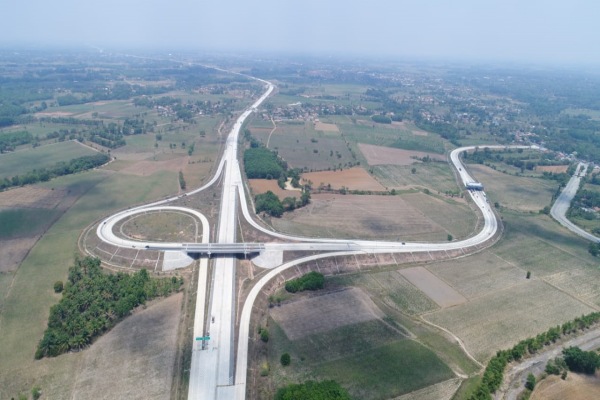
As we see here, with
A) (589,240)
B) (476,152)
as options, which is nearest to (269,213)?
(589,240)

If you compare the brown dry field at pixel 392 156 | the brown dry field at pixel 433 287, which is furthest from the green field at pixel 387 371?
the brown dry field at pixel 392 156

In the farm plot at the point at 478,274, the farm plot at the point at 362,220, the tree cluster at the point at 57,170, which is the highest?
the tree cluster at the point at 57,170

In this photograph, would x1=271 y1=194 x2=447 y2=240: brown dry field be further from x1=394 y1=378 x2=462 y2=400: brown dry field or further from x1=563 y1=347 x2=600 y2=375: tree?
x1=394 y1=378 x2=462 y2=400: brown dry field

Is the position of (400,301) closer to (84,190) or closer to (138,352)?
(138,352)

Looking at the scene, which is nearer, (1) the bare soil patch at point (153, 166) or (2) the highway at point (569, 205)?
(2) the highway at point (569, 205)

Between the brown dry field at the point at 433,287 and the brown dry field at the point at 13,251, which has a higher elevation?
the brown dry field at the point at 13,251

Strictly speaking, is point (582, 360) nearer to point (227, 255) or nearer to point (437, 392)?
point (437, 392)

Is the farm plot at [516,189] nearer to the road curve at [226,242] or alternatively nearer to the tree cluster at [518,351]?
the road curve at [226,242]
